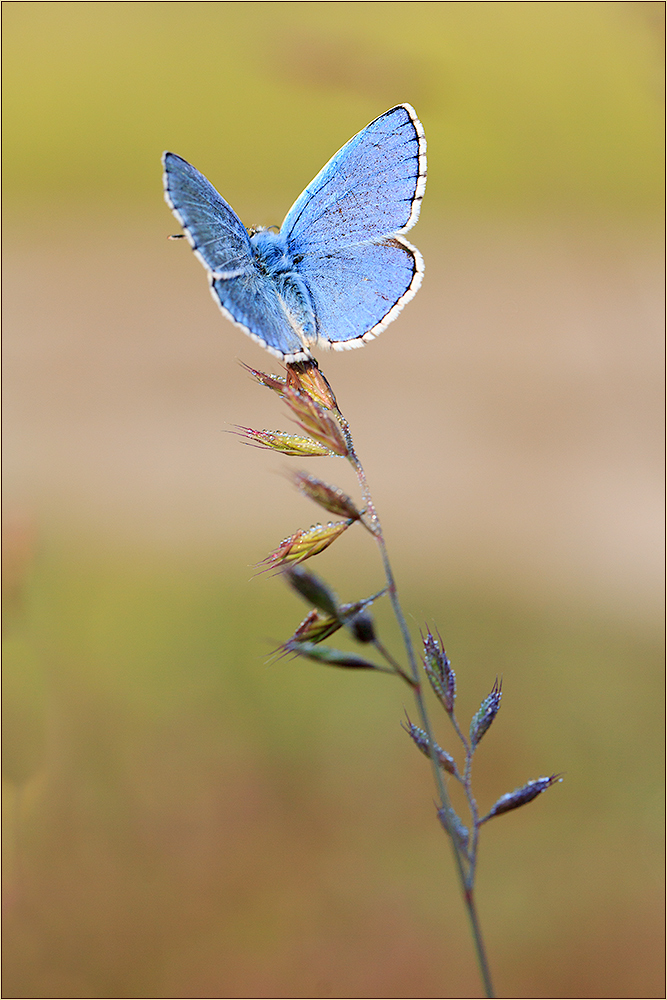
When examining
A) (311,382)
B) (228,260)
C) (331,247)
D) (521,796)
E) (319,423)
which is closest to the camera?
(521,796)

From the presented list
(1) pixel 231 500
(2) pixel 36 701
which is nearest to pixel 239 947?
(2) pixel 36 701

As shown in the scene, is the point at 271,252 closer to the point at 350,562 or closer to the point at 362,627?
the point at 362,627

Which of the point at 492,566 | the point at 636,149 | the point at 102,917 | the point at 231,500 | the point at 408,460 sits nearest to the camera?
the point at 102,917

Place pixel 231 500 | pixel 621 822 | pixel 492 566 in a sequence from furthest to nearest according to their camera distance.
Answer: pixel 231 500 → pixel 492 566 → pixel 621 822

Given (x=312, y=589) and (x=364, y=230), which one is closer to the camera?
(x=312, y=589)

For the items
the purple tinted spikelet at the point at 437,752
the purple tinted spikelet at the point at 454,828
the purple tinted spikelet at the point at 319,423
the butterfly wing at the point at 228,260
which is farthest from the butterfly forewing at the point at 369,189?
the purple tinted spikelet at the point at 454,828

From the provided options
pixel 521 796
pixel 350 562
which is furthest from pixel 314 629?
pixel 350 562

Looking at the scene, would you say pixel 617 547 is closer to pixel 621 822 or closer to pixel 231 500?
pixel 621 822
